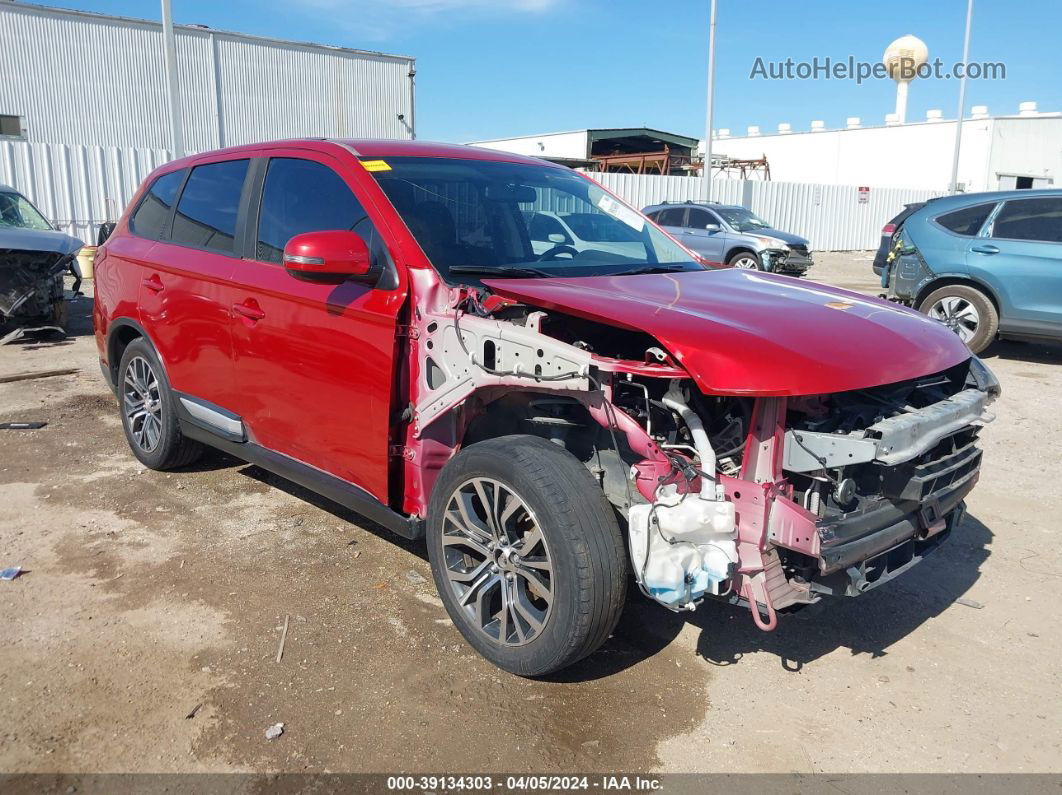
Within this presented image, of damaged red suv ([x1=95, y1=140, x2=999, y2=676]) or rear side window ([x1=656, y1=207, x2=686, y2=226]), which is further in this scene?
rear side window ([x1=656, y1=207, x2=686, y2=226])

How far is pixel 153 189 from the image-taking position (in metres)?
5.13

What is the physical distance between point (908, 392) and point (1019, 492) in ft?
8.51

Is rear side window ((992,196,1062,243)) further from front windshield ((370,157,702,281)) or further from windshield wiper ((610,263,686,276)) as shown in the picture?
windshield wiper ((610,263,686,276))

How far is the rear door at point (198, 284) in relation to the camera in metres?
4.18

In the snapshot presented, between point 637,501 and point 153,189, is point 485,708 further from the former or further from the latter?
point 153,189

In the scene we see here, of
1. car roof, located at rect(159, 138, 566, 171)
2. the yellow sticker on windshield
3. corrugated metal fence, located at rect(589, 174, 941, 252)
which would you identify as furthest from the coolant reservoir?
corrugated metal fence, located at rect(589, 174, 941, 252)

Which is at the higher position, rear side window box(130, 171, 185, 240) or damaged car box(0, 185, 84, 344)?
rear side window box(130, 171, 185, 240)

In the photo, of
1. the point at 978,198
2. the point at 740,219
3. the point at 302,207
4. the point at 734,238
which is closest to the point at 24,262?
the point at 302,207

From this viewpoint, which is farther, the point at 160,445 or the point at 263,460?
the point at 160,445

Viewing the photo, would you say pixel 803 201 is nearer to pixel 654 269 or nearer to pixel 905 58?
pixel 905 58

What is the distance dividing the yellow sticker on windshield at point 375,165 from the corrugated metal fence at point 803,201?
67.4 feet

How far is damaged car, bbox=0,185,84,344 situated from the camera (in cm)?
943

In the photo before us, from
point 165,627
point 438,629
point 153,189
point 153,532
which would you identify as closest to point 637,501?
point 438,629

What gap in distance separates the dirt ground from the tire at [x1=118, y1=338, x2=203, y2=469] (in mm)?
409
